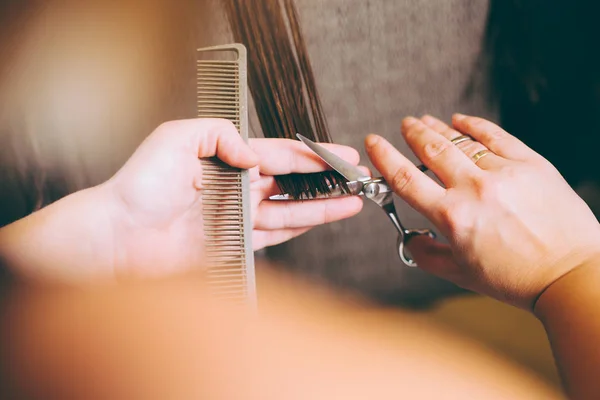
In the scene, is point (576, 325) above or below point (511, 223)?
below

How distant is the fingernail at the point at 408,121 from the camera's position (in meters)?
0.67

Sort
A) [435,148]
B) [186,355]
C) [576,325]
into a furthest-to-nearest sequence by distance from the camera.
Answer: [435,148]
[576,325]
[186,355]

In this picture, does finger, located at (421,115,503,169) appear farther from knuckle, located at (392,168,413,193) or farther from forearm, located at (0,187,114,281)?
forearm, located at (0,187,114,281)

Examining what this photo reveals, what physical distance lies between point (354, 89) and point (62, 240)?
16.6 inches

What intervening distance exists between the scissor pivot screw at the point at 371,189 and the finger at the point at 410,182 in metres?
0.02

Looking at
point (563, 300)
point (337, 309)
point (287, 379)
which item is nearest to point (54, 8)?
point (287, 379)

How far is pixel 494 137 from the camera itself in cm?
66

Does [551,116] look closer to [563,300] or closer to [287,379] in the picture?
[563,300]

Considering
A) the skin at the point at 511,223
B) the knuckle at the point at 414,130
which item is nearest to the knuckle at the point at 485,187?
the skin at the point at 511,223

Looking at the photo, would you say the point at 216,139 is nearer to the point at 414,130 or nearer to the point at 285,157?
the point at 285,157

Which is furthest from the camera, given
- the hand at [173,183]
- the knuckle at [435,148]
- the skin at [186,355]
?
the knuckle at [435,148]

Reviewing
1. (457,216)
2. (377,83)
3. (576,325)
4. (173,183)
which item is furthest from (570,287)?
(173,183)

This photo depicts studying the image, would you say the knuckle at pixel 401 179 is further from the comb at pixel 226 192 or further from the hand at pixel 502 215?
the comb at pixel 226 192

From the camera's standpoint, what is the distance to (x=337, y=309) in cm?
70
